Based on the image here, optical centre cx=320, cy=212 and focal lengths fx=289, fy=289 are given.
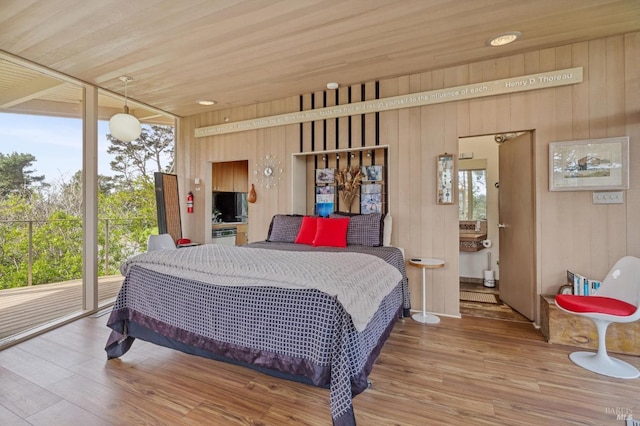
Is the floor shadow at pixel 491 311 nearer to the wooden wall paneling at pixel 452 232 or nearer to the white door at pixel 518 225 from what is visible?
the white door at pixel 518 225

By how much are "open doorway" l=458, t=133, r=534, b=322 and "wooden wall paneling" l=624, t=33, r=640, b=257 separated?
1.78 meters

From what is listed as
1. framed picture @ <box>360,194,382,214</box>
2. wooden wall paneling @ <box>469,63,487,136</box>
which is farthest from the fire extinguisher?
wooden wall paneling @ <box>469,63,487,136</box>

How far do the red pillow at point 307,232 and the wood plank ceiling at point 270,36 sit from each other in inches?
70.1

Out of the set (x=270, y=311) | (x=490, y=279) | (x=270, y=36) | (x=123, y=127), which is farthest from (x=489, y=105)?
(x=123, y=127)

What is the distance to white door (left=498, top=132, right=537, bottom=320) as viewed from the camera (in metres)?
3.18

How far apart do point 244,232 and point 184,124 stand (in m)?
2.51

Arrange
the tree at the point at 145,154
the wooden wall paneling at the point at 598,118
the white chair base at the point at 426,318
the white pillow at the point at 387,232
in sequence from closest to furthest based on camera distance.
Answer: the wooden wall paneling at the point at 598,118, the white chair base at the point at 426,318, the white pillow at the point at 387,232, the tree at the point at 145,154

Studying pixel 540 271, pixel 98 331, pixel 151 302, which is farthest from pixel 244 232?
pixel 540 271

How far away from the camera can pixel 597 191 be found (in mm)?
2795

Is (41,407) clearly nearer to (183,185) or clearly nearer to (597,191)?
(183,185)

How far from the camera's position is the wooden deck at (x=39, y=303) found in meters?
3.05

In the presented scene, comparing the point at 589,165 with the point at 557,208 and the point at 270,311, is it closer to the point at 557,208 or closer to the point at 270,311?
the point at 557,208

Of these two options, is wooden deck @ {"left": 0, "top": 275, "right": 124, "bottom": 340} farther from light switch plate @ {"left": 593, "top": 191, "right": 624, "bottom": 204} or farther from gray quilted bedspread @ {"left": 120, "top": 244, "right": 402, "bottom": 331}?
light switch plate @ {"left": 593, "top": 191, "right": 624, "bottom": 204}

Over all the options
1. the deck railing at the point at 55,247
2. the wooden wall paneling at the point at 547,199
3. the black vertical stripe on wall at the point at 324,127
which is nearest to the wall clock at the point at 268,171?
the black vertical stripe on wall at the point at 324,127
